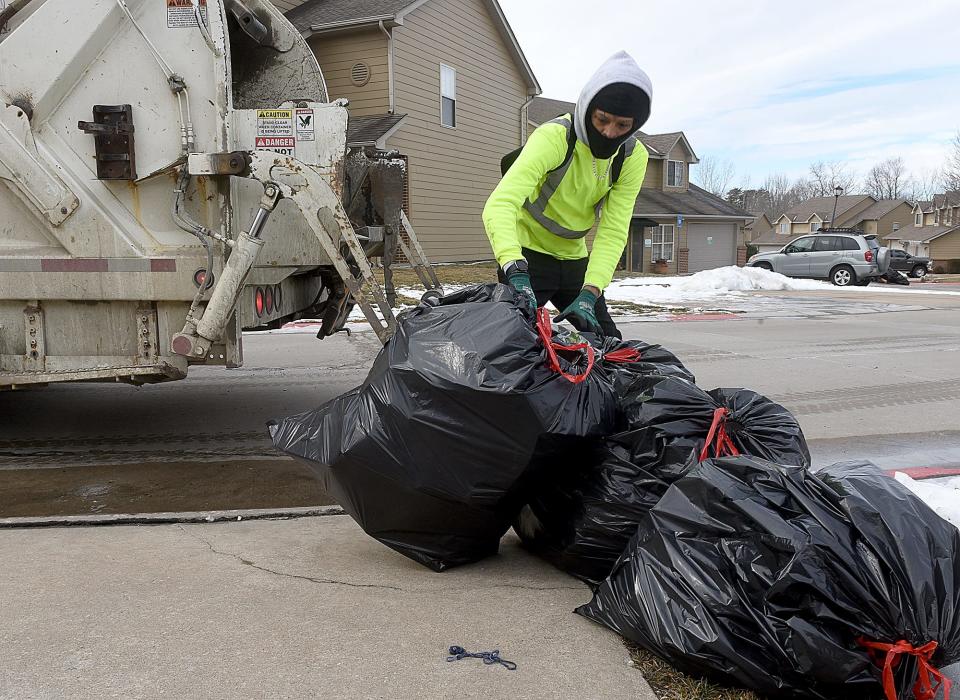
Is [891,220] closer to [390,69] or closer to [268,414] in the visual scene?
[390,69]

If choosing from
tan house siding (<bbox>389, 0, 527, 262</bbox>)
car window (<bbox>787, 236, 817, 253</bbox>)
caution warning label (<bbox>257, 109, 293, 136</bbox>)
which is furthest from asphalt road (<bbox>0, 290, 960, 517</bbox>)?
car window (<bbox>787, 236, 817, 253</bbox>)

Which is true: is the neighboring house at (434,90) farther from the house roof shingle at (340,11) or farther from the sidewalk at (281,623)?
the sidewalk at (281,623)

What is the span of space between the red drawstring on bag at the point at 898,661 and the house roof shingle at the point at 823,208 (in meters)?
72.6

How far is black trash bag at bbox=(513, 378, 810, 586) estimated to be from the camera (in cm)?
228

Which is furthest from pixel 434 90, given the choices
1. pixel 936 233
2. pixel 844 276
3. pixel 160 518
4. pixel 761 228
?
pixel 761 228

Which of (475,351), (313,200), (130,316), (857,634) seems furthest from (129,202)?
(857,634)

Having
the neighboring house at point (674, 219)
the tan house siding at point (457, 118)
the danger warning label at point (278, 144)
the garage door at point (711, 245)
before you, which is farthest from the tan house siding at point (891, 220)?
the danger warning label at point (278, 144)

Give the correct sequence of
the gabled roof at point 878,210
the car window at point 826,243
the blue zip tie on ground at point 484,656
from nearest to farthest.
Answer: the blue zip tie on ground at point 484,656 → the car window at point 826,243 → the gabled roof at point 878,210

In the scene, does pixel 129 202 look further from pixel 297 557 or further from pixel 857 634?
pixel 857 634

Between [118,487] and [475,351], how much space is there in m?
2.27

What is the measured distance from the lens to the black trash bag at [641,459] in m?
2.28

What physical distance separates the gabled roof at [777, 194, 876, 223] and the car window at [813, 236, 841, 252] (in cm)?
5016

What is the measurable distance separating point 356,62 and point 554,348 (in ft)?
46.8

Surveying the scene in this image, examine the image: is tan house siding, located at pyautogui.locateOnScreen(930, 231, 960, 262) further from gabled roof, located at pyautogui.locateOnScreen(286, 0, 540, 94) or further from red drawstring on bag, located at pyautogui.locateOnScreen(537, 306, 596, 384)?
red drawstring on bag, located at pyautogui.locateOnScreen(537, 306, 596, 384)
